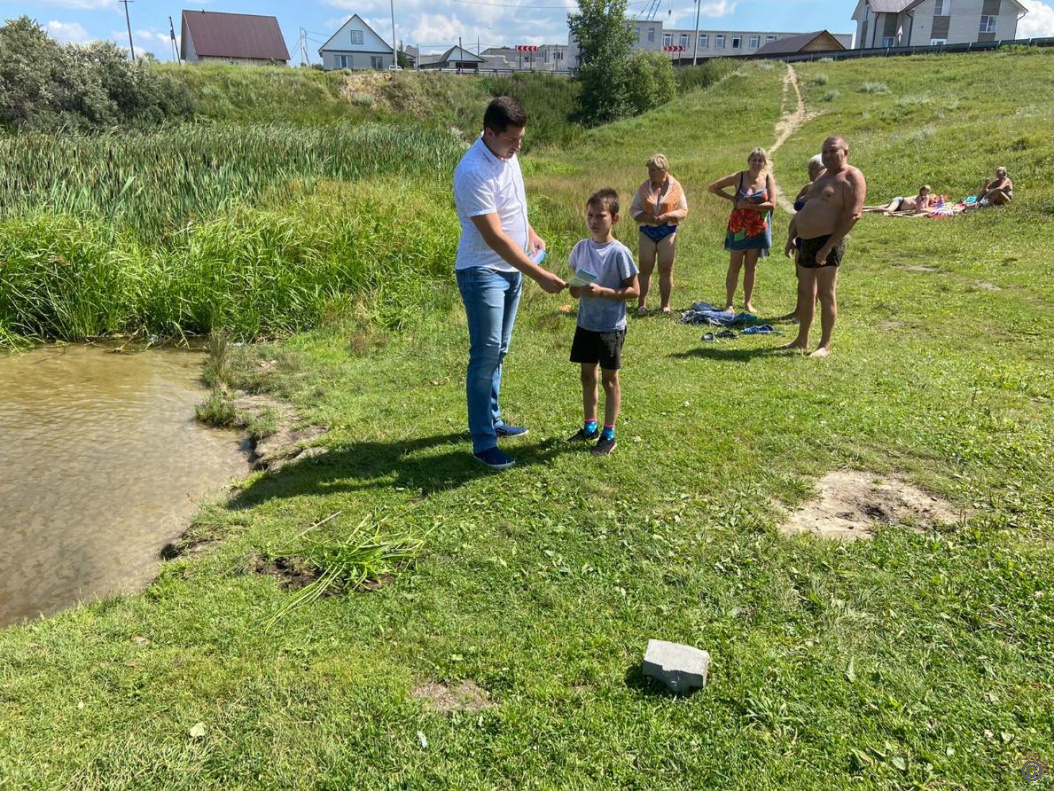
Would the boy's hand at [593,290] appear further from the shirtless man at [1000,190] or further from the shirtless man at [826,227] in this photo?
the shirtless man at [1000,190]

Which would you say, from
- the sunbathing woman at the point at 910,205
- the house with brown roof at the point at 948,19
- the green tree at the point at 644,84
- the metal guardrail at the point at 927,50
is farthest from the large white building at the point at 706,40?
the sunbathing woman at the point at 910,205

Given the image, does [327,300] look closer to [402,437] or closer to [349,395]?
[349,395]

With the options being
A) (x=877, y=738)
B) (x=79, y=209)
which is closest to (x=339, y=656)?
(x=877, y=738)

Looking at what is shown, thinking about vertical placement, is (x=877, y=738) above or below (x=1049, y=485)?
below

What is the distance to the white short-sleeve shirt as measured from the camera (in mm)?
3832

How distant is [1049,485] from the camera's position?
3.88 m

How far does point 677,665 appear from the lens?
8.54 feet

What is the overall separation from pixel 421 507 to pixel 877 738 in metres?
2.54

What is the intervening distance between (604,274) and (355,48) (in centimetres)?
7075

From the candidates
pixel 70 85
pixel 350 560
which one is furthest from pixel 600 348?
pixel 70 85

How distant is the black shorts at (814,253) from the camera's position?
19.6ft

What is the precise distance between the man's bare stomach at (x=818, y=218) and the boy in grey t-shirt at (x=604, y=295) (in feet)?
8.06

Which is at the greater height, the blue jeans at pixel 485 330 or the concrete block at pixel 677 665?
the blue jeans at pixel 485 330

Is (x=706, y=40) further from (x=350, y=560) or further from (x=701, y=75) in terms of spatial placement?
(x=350, y=560)
